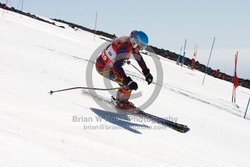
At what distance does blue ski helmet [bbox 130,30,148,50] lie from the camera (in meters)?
7.12

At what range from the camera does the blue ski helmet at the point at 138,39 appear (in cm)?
712

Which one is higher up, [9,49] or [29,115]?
[9,49]

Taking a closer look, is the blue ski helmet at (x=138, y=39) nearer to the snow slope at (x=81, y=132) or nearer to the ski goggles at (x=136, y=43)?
the ski goggles at (x=136, y=43)

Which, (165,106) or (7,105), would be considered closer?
(7,105)

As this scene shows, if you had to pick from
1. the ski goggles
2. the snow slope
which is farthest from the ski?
the ski goggles

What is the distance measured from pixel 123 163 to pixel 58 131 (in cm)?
95

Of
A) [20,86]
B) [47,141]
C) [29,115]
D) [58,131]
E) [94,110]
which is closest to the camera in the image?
[47,141]

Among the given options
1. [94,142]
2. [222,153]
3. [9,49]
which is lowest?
[222,153]

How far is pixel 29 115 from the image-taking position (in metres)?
4.06

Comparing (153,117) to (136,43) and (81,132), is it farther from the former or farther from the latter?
(81,132)

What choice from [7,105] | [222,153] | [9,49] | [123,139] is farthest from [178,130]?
[9,49]

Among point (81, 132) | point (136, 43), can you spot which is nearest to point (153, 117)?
point (136, 43)

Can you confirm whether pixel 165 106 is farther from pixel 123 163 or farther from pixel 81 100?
pixel 123 163

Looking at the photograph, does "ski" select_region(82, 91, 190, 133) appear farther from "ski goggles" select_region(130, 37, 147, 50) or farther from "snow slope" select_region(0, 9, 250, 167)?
"ski goggles" select_region(130, 37, 147, 50)
